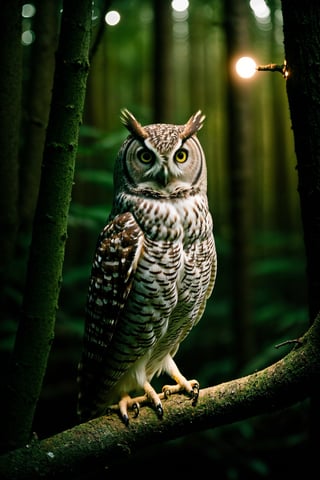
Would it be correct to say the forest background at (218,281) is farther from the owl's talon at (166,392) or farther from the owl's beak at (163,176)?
the owl's talon at (166,392)

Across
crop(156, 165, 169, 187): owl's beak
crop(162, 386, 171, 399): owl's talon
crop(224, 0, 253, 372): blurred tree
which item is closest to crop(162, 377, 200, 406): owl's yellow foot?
crop(162, 386, 171, 399): owl's talon

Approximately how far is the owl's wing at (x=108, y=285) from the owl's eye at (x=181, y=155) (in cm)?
33

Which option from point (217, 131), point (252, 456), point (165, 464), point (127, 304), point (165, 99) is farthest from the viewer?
point (217, 131)

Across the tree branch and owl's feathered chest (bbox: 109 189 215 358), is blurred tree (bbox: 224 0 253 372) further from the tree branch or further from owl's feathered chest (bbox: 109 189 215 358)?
the tree branch

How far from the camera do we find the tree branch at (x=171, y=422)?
67.6 inches

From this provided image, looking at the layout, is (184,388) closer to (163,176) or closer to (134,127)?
(163,176)

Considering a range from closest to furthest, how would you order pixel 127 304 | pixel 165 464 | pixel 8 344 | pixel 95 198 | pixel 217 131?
pixel 127 304, pixel 8 344, pixel 165 464, pixel 95 198, pixel 217 131

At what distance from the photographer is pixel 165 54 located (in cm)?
598

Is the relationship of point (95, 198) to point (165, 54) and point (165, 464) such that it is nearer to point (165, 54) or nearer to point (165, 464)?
point (165, 54)

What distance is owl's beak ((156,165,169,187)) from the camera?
6.73ft

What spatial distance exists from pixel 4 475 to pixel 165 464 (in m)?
4.13

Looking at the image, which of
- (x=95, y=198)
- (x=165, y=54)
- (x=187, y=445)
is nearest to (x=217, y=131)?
(x=95, y=198)

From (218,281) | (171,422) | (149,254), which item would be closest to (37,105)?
(149,254)

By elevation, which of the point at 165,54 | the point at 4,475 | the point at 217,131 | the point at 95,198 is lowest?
the point at 4,475
